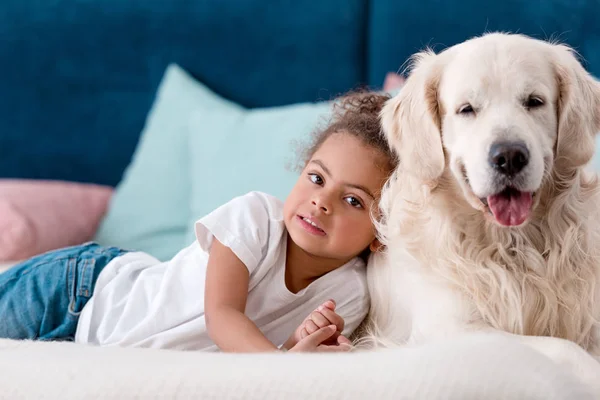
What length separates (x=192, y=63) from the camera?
9.13 ft

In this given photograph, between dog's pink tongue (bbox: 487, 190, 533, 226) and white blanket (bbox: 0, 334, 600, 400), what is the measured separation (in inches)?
11.8

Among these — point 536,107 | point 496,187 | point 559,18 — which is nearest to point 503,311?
point 496,187

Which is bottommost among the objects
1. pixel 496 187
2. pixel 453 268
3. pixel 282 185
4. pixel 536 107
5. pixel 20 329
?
pixel 20 329

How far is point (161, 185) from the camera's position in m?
2.50

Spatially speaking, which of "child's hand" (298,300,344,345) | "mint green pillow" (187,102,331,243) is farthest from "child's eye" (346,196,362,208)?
"mint green pillow" (187,102,331,243)

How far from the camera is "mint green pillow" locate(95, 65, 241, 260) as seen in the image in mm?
2441

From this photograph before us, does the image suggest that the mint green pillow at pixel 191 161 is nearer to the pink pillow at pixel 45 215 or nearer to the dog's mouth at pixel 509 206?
the pink pillow at pixel 45 215

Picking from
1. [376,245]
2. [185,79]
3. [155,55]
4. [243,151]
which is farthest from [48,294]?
[155,55]

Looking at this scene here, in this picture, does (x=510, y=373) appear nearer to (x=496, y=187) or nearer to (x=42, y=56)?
(x=496, y=187)

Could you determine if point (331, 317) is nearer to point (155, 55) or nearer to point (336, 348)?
point (336, 348)

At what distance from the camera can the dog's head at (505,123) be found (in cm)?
113

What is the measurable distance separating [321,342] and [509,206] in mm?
412

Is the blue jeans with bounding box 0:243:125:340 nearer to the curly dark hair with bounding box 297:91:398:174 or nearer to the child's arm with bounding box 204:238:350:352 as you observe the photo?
the child's arm with bounding box 204:238:350:352

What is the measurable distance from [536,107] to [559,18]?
1.50 metres
